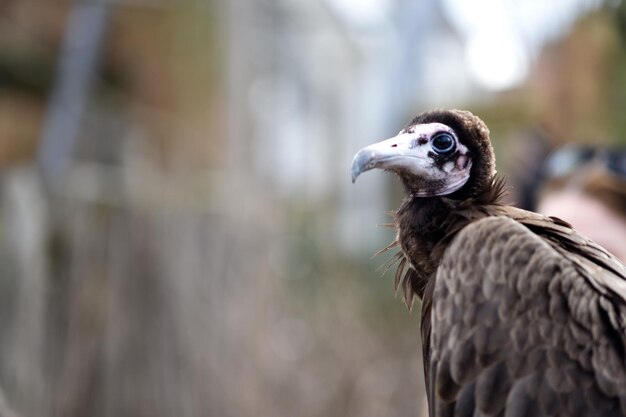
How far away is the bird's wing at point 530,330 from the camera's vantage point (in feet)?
8.24

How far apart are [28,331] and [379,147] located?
3730 millimetres

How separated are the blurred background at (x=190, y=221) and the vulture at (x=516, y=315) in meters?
1.55

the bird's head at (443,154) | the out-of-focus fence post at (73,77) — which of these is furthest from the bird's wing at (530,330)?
the out-of-focus fence post at (73,77)

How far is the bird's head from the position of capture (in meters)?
2.76

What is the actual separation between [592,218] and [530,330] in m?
1.75

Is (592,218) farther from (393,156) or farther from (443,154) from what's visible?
(393,156)

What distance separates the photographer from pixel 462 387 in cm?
261

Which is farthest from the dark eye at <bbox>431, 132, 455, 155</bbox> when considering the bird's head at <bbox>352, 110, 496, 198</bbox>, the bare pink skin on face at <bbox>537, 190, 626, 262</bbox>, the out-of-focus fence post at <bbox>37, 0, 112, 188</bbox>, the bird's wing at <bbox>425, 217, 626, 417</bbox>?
the out-of-focus fence post at <bbox>37, 0, 112, 188</bbox>

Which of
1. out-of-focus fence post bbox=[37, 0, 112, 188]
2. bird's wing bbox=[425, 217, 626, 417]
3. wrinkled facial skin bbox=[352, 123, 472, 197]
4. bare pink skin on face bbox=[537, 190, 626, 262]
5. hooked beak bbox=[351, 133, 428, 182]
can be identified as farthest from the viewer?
out-of-focus fence post bbox=[37, 0, 112, 188]

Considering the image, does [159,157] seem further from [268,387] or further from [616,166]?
[616,166]

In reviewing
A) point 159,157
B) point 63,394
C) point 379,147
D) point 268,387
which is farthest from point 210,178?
point 379,147

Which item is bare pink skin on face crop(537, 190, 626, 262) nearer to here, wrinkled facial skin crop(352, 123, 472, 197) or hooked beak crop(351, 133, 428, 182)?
wrinkled facial skin crop(352, 123, 472, 197)

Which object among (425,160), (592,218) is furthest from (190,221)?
(425,160)

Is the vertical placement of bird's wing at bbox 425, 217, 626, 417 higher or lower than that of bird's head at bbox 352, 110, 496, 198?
lower
